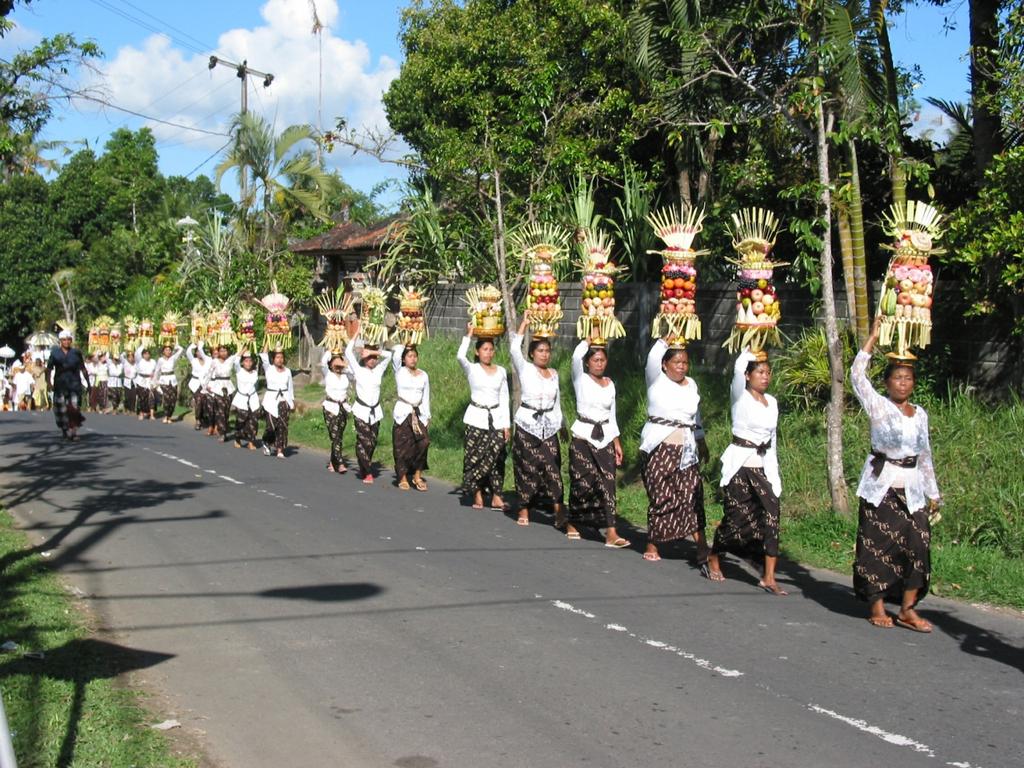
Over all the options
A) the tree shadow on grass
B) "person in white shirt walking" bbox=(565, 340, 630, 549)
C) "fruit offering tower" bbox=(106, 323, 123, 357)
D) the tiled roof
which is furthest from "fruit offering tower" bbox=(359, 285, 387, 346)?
"fruit offering tower" bbox=(106, 323, 123, 357)

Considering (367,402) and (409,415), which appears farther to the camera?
(367,402)

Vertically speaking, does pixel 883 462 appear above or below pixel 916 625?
above

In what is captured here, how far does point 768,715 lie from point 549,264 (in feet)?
22.7

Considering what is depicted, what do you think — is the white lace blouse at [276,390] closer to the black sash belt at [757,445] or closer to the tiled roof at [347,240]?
the tiled roof at [347,240]

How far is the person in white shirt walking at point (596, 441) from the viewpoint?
1061 cm

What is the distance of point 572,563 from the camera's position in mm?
9719

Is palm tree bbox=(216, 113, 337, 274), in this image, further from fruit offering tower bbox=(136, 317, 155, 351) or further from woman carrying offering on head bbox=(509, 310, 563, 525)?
woman carrying offering on head bbox=(509, 310, 563, 525)

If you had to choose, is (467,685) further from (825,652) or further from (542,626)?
(825,652)

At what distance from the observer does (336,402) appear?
1694 cm

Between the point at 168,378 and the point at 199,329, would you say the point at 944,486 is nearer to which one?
the point at 199,329

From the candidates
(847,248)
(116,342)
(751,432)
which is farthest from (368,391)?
(116,342)

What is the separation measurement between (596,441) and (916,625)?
12.2 feet

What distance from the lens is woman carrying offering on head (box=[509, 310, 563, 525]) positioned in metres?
11.6

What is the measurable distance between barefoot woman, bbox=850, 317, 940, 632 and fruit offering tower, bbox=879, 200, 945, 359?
229 mm
